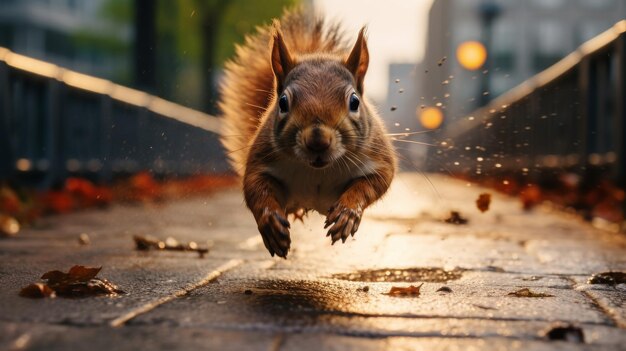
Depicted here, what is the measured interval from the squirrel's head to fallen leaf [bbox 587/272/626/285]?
1.16m

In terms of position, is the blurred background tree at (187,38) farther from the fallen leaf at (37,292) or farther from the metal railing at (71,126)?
the fallen leaf at (37,292)

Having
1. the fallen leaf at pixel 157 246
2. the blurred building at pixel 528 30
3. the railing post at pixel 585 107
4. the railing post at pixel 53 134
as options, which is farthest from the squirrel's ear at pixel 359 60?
the blurred building at pixel 528 30

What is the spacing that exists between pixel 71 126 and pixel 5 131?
2.31m

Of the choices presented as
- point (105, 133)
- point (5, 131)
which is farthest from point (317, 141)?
point (105, 133)

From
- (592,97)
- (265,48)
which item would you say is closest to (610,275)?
(265,48)

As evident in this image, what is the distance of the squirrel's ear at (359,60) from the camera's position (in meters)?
3.83

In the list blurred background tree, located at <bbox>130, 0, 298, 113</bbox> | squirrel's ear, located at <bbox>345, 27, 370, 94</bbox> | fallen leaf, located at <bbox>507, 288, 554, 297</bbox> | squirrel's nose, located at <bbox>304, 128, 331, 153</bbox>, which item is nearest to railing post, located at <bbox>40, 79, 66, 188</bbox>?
blurred background tree, located at <bbox>130, 0, 298, 113</bbox>

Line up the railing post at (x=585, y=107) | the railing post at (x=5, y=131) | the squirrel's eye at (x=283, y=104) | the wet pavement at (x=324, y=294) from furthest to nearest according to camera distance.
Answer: the railing post at (x=585, y=107), the railing post at (x=5, y=131), the squirrel's eye at (x=283, y=104), the wet pavement at (x=324, y=294)

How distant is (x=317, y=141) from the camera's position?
3094 mm

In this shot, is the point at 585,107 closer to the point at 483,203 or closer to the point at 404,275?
the point at 483,203

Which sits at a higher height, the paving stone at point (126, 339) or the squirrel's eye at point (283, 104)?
the squirrel's eye at point (283, 104)

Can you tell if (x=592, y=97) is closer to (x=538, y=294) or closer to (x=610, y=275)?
(x=610, y=275)

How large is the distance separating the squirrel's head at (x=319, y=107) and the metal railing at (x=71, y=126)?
416 cm

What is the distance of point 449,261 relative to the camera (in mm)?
4227
